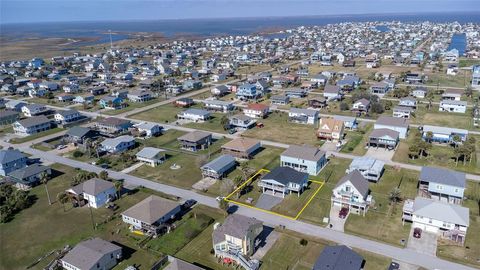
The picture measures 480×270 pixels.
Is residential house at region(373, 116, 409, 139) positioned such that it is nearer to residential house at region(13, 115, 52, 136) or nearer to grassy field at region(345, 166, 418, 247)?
grassy field at region(345, 166, 418, 247)

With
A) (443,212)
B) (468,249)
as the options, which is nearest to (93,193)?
(443,212)

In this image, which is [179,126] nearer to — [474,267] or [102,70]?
[474,267]

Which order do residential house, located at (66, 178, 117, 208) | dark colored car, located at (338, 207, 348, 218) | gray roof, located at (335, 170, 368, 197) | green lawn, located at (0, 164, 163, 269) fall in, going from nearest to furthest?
green lawn, located at (0, 164, 163, 269) < dark colored car, located at (338, 207, 348, 218) < gray roof, located at (335, 170, 368, 197) < residential house, located at (66, 178, 117, 208)

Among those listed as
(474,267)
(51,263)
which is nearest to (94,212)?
(51,263)

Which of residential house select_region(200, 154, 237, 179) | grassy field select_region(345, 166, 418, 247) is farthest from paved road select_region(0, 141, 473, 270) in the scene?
residential house select_region(200, 154, 237, 179)

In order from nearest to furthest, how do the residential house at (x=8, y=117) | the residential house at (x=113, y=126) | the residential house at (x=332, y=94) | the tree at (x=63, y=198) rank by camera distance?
the tree at (x=63, y=198)
the residential house at (x=113, y=126)
the residential house at (x=8, y=117)
the residential house at (x=332, y=94)

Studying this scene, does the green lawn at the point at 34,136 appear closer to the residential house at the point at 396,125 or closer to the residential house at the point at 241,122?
the residential house at the point at 241,122

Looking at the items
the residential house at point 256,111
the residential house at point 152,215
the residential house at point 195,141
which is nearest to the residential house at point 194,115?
the residential house at point 256,111
